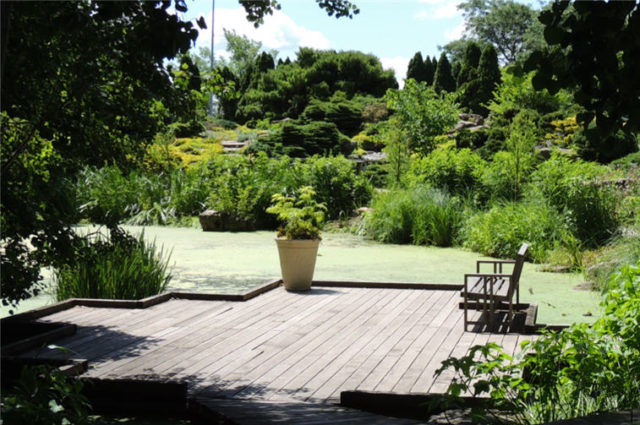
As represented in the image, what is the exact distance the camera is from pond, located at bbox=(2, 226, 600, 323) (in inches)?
328

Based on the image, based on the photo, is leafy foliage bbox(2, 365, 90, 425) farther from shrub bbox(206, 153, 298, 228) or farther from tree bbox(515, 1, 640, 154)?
shrub bbox(206, 153, 298, 228)

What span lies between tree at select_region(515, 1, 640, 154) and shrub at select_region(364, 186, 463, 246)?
10.9 m

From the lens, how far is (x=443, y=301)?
25.9 ft

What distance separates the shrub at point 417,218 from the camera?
1390cm

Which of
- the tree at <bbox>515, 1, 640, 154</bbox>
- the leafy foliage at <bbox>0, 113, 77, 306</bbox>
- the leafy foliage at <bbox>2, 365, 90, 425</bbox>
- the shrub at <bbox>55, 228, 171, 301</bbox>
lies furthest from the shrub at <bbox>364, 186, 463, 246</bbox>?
the leafy foliage at <bbox>2, 365, 90, 425</bbox>

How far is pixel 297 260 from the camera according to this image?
862 centimetres

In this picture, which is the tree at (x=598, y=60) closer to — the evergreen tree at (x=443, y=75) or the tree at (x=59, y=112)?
the tree at (x=59, y=112)

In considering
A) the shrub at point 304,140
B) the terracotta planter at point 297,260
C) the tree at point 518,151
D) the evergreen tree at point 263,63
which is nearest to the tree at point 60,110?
the terracotta planter at point 297,260

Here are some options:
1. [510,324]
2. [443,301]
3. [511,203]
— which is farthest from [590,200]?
[510,324]

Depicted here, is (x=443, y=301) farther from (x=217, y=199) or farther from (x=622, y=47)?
(x=217, y=199)

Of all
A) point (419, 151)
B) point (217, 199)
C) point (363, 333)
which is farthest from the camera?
point (419, 151)

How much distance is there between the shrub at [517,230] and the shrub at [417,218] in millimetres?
589

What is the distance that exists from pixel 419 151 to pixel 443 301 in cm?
1289

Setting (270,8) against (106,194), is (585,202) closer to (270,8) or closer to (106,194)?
(270,8)
